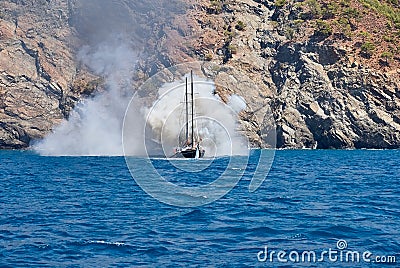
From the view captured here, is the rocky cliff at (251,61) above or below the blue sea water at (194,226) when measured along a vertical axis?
above

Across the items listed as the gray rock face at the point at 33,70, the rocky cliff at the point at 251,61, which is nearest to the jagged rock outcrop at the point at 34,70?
the gray rock face at the point at 33,70

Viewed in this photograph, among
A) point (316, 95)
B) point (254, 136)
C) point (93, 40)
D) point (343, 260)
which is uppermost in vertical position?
point (93, 40)

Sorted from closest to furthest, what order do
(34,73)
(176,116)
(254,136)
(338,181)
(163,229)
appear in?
(163,229) → (338,181) → (176,116) → (254,136) → (34,73)

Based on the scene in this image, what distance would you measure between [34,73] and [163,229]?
88096 mm

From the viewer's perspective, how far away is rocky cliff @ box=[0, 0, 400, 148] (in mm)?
94562

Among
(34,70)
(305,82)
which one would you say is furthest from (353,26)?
(34,70)

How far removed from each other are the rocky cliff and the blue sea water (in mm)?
61503

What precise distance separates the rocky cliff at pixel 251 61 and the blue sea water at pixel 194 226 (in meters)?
61.5

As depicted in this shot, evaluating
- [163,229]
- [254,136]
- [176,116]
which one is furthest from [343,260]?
[254,136]

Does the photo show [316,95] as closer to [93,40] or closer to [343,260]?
[93,40]

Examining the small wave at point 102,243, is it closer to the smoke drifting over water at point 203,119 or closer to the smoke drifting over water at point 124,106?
the smoke drifting over water at point 203,119

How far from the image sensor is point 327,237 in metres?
19.0

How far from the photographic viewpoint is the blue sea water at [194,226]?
16.8m

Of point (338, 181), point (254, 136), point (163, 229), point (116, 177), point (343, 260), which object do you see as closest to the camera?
point (343, 260)
